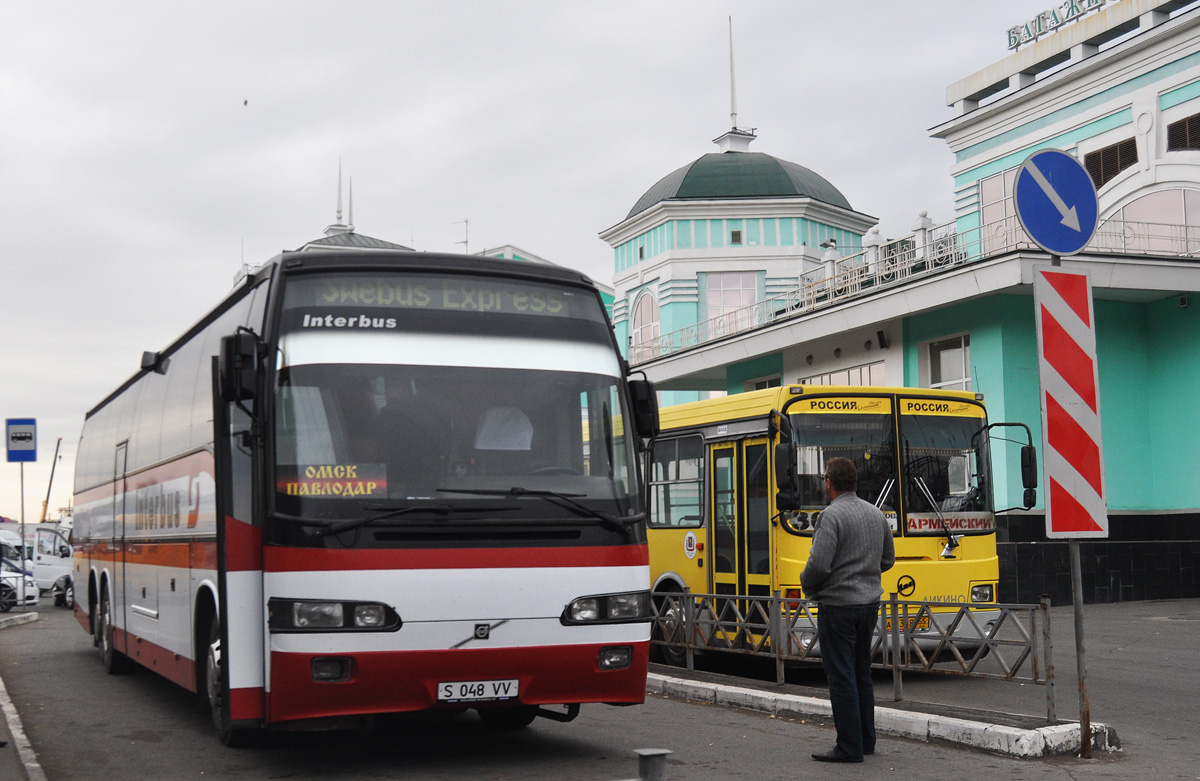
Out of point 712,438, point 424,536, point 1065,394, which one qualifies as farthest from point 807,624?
point 424,536

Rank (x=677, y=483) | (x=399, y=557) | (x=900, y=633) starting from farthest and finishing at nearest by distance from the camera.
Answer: (x=677, y=483)
(x=900, y=633)
(x=399, y=557)

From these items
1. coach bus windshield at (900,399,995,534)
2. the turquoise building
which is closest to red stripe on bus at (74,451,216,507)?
coach bus windshield at (900,399,995,534)

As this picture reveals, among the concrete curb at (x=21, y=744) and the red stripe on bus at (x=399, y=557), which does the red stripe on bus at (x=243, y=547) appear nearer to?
the red stripe on bus at (x=399, y=557)

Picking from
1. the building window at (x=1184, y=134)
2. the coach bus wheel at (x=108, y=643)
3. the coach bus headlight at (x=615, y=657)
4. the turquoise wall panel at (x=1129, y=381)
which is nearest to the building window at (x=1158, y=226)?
the building window at (x=1184, y=134)

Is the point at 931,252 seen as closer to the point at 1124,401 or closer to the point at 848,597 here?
the point at 1124,401

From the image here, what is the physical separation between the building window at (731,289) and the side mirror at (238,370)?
39.7m

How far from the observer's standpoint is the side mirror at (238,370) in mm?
7332

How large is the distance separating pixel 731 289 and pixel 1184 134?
2157cm

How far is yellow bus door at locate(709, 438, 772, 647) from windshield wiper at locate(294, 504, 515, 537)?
16.8 feet

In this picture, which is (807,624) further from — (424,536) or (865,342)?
(865,342)

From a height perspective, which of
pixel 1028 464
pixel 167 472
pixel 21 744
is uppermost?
pixel 167 472

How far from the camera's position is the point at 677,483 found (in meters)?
14.7

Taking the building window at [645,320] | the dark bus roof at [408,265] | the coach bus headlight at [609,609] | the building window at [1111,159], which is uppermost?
the building window at [1111,159]

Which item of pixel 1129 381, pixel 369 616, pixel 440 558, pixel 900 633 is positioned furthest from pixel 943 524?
pixel 1129 381
